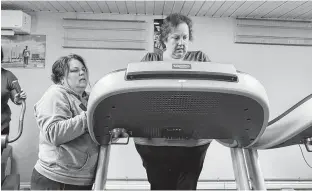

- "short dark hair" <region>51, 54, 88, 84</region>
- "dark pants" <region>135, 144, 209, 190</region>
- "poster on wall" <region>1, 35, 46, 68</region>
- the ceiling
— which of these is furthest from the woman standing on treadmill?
"poster on wall" <region>1, 35, 46, 68</region>

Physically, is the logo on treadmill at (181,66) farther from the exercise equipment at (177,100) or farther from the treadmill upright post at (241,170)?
the treadmill upright post at (241,170)

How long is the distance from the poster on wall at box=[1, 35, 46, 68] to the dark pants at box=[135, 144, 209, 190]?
2922 mm

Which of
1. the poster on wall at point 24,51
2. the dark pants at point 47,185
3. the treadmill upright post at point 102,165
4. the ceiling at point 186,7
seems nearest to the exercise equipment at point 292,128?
the treadmill upright post at point 102,165

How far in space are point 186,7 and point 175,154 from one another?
284 centimetres

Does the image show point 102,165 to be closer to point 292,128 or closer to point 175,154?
point 175,154

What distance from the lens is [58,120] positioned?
1009mm

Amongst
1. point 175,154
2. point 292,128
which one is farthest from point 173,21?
point 292,128

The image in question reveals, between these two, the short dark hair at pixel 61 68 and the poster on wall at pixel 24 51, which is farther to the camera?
the poster on wall at pixel 24 51

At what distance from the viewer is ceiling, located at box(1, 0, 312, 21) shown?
136 inches

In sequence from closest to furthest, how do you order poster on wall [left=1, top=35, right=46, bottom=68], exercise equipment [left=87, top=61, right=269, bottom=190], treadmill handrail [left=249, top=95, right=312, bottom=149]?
exercise equipment [left=87, top=61, right=269, bottom=190], treadmill handrail [left=249, top=95, right=312, bottom=149], poster on wall [left=1, top=35, right=46, bottom=68]

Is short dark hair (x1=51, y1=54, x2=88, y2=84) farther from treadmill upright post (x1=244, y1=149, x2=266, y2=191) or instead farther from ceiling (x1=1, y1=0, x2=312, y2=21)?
ceiling (x1=1, y1=0, x2=312, y2=21)

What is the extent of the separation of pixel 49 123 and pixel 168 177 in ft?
1.38

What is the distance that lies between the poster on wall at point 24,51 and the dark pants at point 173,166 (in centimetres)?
292

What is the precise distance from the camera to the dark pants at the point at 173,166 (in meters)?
1.03
